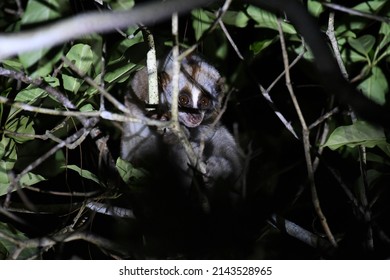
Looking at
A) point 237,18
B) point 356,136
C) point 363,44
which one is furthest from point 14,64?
point 363,44

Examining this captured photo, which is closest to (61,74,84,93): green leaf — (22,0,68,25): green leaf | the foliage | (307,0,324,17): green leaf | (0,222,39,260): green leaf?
the foliage

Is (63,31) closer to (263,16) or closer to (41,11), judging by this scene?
(41,11)

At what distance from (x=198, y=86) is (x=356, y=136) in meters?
1.44

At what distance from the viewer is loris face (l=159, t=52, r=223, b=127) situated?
11.0ft

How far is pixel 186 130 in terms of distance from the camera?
2.85m

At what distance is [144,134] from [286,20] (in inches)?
46.3

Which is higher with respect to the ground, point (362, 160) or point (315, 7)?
point (315, 7)

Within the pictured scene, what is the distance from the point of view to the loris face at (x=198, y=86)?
3349 mm

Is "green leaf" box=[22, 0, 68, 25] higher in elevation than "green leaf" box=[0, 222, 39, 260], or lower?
higher

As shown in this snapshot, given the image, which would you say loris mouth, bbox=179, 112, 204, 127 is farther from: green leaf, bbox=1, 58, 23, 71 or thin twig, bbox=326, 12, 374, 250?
green leaf, bbox=1, 58, 23, 71

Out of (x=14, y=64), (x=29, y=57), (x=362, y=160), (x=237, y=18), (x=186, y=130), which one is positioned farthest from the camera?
(x=186, y=130)

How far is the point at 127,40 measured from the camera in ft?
7.51

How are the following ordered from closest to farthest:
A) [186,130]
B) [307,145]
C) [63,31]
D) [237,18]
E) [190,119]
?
[63,31], [307,145], [237,18], [186,130], [190,119]
